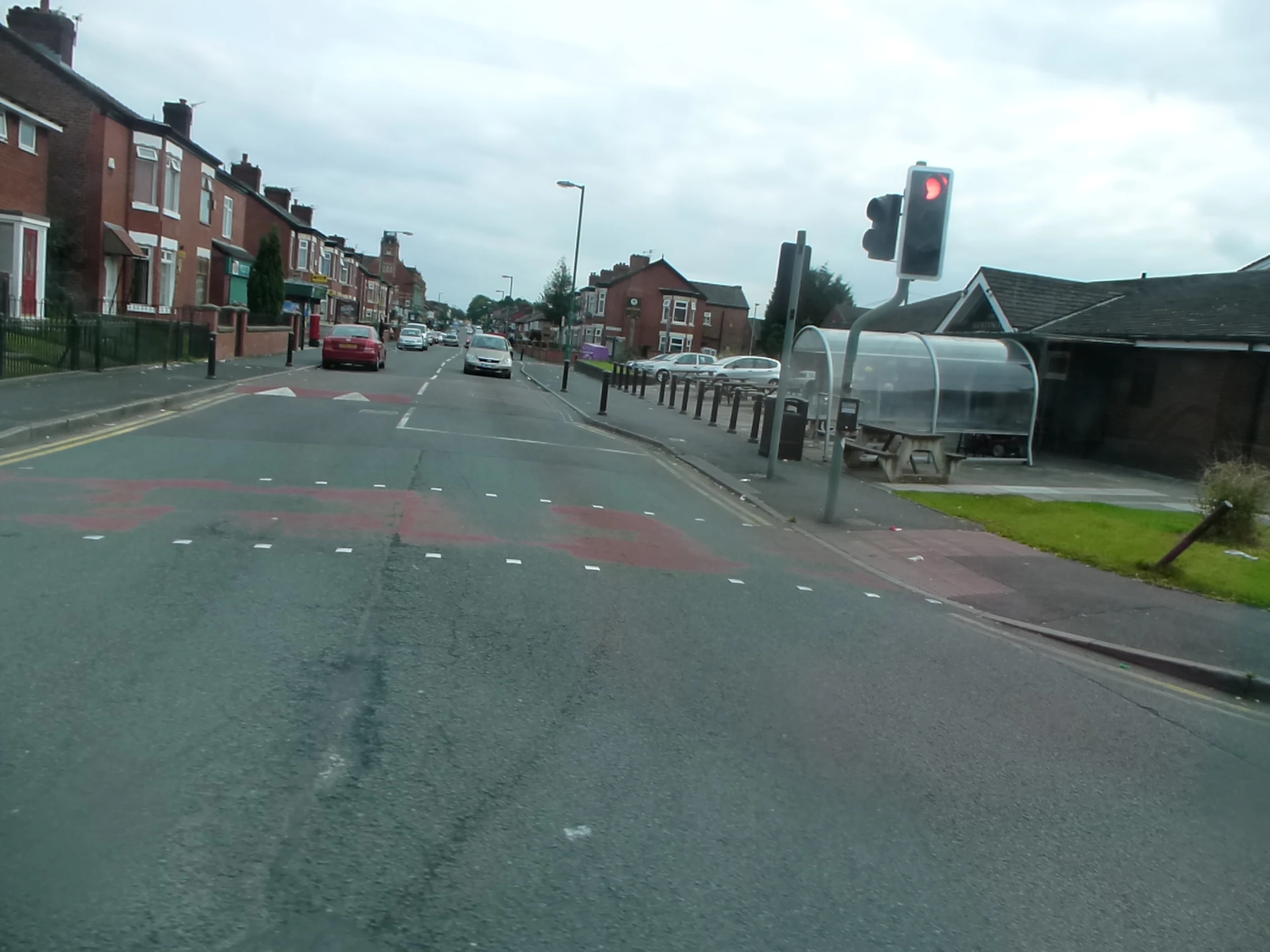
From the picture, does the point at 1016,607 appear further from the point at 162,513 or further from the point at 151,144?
the point at 151,144

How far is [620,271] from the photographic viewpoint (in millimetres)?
94500

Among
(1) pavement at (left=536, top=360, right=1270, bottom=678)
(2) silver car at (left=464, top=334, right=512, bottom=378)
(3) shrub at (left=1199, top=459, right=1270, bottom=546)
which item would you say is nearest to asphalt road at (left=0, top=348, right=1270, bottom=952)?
(1) pavement at (left=536, top=360, right=1270, bottom=678)

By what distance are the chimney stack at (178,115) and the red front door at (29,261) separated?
1407 centimetres

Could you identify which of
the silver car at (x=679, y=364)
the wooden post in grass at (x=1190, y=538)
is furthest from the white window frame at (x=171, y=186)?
the wooden post in grass at (x=1190, y=538)

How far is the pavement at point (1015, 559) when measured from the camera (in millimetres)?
8820

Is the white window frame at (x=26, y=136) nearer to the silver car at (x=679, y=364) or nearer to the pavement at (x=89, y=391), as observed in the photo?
the pavement at (x=89, y=391)

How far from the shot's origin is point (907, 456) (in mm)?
17688

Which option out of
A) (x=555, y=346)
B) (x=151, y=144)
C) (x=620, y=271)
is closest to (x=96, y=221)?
(x=151, y=144)

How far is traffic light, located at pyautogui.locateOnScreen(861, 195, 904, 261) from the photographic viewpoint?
11.7 m

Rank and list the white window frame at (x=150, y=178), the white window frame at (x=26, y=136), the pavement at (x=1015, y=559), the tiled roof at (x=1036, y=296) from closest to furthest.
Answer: the pavement at (x=1015, y=559)
the tiled roof at (x=1036, y=296)
the white window frame at (x=26, y=136)
the white window frame at (x=150, y=178)

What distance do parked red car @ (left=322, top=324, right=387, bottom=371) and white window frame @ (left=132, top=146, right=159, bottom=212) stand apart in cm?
683

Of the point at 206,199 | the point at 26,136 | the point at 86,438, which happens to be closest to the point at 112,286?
the point at 26,136

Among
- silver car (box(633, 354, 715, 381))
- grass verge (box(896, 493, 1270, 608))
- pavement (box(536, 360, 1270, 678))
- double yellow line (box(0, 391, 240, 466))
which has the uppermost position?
silver car (box(633, 354, 715, 381))

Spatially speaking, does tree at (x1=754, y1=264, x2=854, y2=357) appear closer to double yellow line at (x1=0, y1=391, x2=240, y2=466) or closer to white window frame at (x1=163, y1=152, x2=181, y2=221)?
white window frame at (x1=163, y1=152, x2=181, y2=221)
